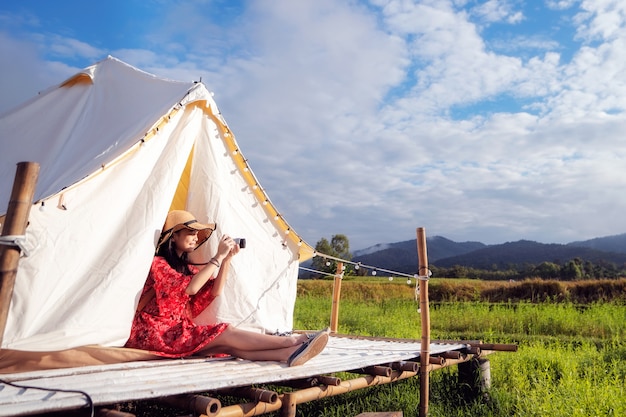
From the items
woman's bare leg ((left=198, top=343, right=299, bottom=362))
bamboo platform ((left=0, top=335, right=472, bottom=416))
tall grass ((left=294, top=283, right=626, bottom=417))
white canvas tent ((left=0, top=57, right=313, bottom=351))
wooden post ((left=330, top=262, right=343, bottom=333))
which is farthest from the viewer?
wooden post ((left=330, top=262, right=343, bottom=333))

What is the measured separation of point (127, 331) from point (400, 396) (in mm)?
2527

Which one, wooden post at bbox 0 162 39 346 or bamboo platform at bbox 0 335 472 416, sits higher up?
wooden post at bbox 0 162 39 346

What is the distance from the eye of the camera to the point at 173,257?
366 cm

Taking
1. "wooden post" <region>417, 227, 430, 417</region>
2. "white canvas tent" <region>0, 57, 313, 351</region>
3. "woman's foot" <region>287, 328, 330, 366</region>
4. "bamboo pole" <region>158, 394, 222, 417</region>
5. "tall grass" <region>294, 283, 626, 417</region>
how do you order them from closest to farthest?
"bamboo pole" <region>158, 394, 222, 417</region> → "white canvas tent" <region>0, 57, 313, 351</region> → "woman's foot" <region>287, 328, 330, 366</region> → "wooden post" <region>417, 227, 430, 417</region> → "tall grass" <region>294, 283, 626, 417</region>

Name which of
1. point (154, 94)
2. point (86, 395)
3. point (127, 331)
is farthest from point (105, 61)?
point (86, 395)

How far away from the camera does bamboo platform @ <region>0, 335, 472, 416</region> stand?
2.08 meters

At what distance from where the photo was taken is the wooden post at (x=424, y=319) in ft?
13.0

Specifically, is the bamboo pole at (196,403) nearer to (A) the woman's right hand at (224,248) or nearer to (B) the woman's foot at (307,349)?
(B) the woman's foot at (307,349)

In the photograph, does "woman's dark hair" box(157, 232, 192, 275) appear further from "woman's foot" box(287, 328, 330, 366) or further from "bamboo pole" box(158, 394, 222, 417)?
"bamboo pole" box(158, 394, 222, 417)

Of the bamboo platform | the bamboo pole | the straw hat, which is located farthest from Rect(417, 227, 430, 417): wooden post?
the bamboo pole

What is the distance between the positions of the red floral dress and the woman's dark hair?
0.30ft

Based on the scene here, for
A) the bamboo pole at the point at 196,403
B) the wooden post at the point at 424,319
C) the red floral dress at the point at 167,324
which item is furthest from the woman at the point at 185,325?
the wooden post at the point at 424,319

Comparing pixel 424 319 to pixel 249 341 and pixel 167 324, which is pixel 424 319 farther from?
pixel 167 324

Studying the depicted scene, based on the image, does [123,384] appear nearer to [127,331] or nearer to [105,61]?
[127,331]
